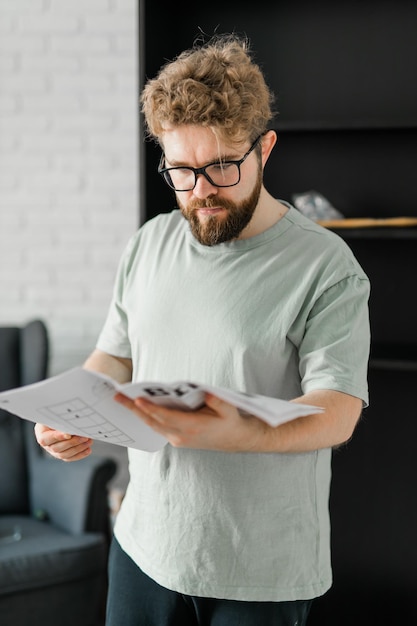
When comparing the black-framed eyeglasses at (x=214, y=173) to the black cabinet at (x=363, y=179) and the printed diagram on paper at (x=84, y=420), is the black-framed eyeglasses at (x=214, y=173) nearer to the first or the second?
the printed diagram on paper at (x=84, y=420)

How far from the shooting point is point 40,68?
129 inches

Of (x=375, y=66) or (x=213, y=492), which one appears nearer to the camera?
(x=213, y=492)

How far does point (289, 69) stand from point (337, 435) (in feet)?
5.72

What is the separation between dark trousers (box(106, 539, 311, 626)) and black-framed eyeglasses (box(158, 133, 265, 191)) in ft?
2.13

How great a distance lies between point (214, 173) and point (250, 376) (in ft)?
1.06

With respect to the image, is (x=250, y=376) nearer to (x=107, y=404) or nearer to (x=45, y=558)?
(x=107, y=404)

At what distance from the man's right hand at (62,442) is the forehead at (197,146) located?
18.6 inches

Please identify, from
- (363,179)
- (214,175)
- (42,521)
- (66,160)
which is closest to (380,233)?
(363,179)

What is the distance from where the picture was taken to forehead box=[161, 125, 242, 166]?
1.34 meters

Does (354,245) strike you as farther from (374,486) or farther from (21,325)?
(21,325)

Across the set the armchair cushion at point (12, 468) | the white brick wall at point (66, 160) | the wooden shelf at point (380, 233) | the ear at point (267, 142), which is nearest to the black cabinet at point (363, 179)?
A: the wooden shelf at point (380, 233)

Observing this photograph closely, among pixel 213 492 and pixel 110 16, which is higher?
pixel 110 16

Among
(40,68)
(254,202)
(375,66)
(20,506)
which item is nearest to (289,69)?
(375,66)

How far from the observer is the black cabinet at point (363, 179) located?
268 centimetres
